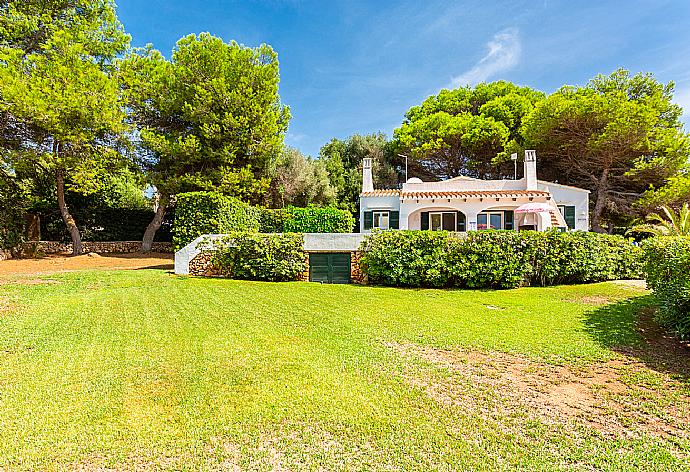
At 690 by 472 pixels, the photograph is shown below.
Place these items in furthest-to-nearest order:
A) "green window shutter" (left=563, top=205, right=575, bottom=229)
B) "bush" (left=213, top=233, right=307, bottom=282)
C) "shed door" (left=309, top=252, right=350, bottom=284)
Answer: "green window shutter" (left=563, top=205, right=575, bottom=229), "shed door" (left=309, top=252, right=350, bottom=284), "bush" (left=213, top=233, right=307, bottom=282)

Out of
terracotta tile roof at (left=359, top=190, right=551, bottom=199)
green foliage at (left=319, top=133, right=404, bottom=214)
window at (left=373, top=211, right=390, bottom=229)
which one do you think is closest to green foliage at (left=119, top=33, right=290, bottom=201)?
window at (left=373, top=211, right=390, bottom=229)

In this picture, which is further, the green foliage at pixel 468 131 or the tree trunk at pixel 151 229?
the green foliage at pixel 468 131

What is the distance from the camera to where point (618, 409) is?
13.0ft

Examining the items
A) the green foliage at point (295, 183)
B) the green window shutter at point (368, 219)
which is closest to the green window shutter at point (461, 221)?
the green window shutter at point (368, 219)

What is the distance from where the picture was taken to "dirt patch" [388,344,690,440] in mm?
3734

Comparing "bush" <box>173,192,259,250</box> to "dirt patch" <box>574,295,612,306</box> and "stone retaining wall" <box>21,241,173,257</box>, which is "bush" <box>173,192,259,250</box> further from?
"dirt patch" <box>574,295,612,306</box>

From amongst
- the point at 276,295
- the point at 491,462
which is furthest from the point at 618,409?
the point at 276,295

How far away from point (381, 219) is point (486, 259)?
32.2 ft

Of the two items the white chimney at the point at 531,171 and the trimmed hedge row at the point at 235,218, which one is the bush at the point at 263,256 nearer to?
the trimmed hedge row at the point at 235,218

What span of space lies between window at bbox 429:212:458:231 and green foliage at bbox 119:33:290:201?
1044 centimetres

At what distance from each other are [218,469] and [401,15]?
56.8 ft

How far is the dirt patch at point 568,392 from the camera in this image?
3.73 metres

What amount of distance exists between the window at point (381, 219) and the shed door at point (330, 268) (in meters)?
8.14

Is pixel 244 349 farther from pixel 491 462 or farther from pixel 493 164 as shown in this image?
pixel 493 164
